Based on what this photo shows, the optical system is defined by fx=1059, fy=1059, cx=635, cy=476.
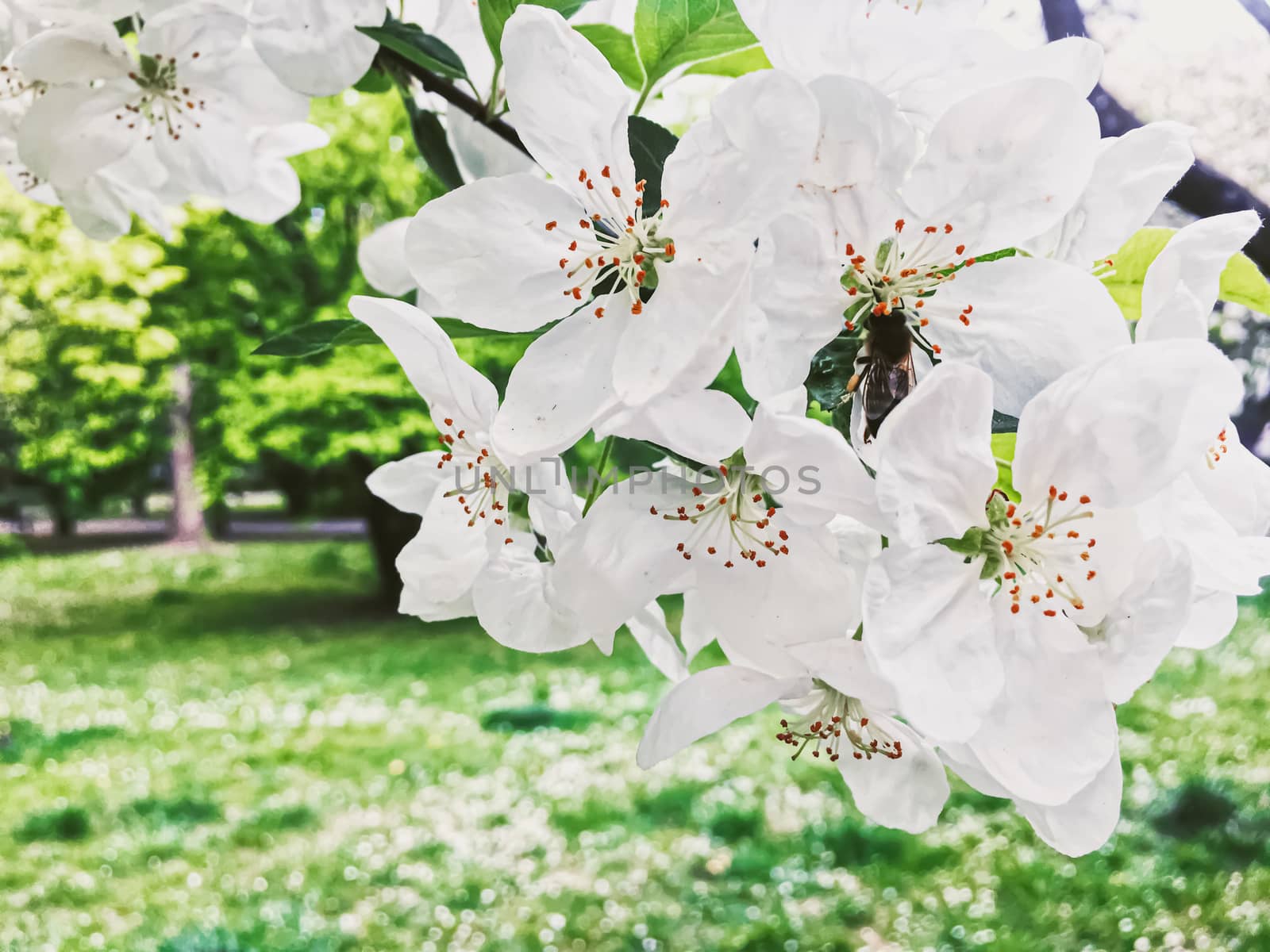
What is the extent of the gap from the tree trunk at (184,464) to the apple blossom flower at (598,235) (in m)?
9.01

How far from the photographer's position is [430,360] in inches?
21.9

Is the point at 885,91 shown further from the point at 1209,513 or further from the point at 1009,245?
the point at 1209,513

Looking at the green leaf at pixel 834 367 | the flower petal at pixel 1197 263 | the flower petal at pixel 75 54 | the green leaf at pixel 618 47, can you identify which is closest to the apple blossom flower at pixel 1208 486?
the flower petal at pixel 1197 263

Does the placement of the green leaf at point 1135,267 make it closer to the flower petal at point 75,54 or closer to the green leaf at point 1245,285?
the green leaf at point 1245,285

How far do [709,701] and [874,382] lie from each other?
0.18 metres

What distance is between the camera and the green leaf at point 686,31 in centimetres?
58

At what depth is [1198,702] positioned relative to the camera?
5051mm

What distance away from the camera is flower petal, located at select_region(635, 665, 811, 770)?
1.71 ft

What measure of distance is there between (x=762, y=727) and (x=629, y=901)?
1914 mm

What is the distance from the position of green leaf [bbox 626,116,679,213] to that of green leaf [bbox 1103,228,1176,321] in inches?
9.5

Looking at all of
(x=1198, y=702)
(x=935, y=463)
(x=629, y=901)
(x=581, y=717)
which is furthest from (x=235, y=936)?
(x=1198, y=702)

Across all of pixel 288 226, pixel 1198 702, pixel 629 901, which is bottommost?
pixel 1198 702

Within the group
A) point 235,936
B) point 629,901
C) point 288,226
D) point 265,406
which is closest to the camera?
point 235,936

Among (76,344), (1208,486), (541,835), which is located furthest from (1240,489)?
(76,344)
